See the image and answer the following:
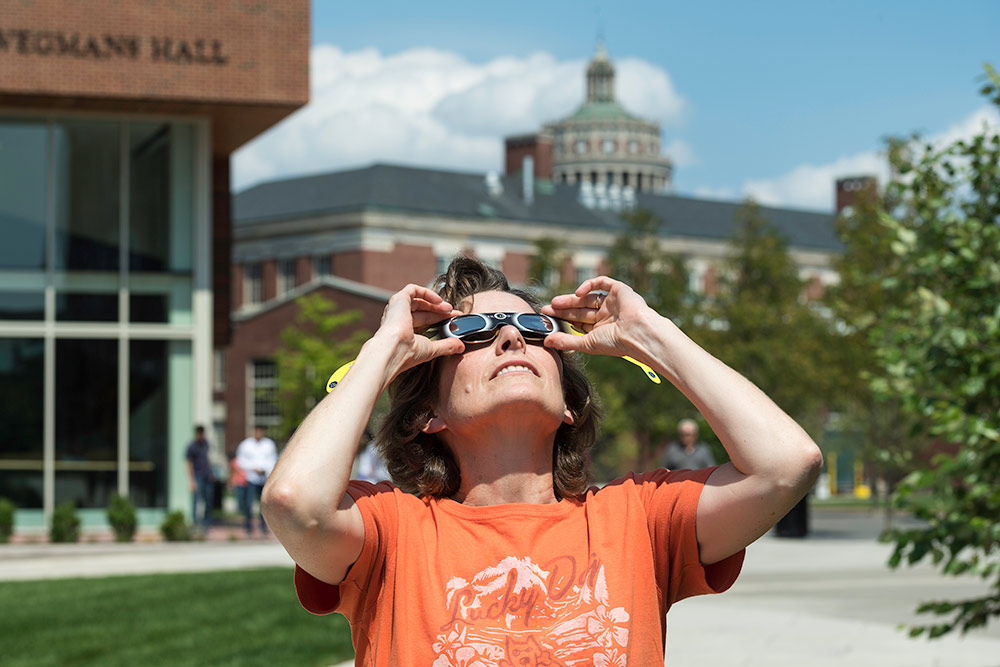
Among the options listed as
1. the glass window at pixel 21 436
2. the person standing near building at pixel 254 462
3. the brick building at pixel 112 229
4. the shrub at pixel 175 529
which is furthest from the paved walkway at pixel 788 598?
the brick building at pixel 112 229

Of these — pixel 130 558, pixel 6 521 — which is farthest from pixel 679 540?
A: pixel 6 521

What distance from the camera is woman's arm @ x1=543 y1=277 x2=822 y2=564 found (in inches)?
108

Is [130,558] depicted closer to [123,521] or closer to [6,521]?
[123,521]

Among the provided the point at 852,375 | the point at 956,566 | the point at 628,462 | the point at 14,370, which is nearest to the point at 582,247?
the point at 628,462

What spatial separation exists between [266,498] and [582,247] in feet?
196

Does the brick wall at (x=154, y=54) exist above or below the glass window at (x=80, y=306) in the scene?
above

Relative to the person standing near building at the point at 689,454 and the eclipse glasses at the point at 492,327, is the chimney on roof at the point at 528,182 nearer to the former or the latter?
the person standing near building at the point at 689,454

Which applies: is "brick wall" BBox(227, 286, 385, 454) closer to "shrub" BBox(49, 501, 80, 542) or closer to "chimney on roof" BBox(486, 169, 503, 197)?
"chimney on roof" BBox(486, 169, 503, 197)

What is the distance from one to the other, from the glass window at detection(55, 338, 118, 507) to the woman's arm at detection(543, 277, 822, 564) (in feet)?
60.5

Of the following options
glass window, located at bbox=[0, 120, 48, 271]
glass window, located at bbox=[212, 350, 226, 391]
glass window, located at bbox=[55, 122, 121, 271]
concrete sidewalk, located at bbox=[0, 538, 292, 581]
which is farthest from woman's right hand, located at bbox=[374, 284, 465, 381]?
glass window, located at bbox=[212, 350, 226, 391]

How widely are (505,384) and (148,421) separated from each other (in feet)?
61.1

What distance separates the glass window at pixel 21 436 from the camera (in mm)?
19828

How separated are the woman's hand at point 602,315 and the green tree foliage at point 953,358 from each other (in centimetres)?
269

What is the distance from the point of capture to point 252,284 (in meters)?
60.5
